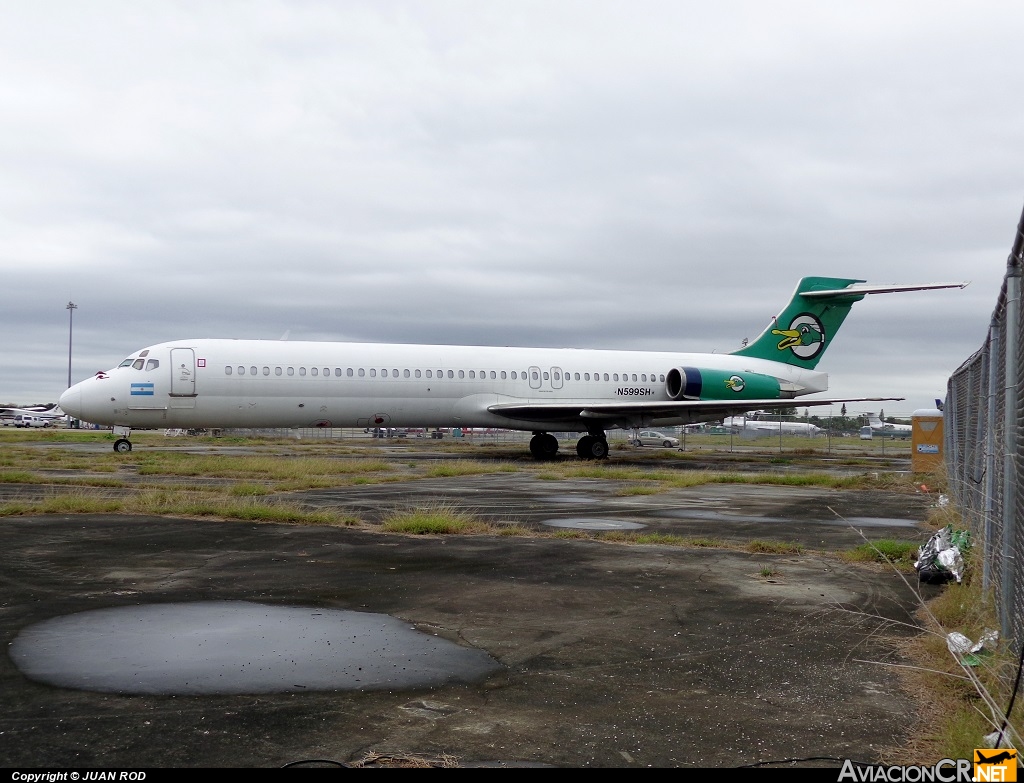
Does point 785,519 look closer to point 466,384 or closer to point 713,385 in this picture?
point 466,384

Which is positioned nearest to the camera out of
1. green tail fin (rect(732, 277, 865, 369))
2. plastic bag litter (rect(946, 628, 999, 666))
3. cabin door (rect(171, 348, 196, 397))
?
plastic bag litter (rect(946, 628, 999, 666))

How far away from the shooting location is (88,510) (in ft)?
40.8

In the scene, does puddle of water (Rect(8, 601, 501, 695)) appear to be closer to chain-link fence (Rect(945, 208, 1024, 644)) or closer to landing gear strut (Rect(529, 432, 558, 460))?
chain-link fence (Rect(945, 208, 1024, 644))

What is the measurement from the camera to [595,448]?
30.0 m

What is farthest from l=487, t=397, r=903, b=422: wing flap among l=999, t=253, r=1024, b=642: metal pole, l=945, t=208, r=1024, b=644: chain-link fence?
l=999, t=253, r=1024, b=642: metal pole

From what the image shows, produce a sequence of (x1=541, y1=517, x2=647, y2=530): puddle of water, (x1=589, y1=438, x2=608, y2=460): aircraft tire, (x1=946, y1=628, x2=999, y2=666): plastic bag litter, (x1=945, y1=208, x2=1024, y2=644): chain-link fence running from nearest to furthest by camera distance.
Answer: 1. (x1=945, y1=208, x2=1024, y2=644): chain-link fence
2. (x1=946, y1=628, x2=999, y2=666): plastic bag litter
3. (x1=541, y1=517, x2=647, y2=530): puddle of water
4. (x1=589, y1=438, x2=608, y2=460): aircraft tire

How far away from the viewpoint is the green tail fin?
108 ft

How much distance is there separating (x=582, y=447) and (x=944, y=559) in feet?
73.3

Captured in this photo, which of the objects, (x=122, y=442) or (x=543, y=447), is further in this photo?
(x=543, y=447)

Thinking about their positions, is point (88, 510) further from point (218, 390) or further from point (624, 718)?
point (218, 390)

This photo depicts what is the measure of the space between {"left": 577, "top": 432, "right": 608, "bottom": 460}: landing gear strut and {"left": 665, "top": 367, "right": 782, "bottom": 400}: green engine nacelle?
3.22 m

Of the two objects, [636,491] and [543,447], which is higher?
[543,447]

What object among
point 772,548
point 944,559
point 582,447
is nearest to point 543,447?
point 582,447

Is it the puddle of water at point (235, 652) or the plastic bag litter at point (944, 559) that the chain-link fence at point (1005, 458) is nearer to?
the plastic bag litter at point (944, 559)
